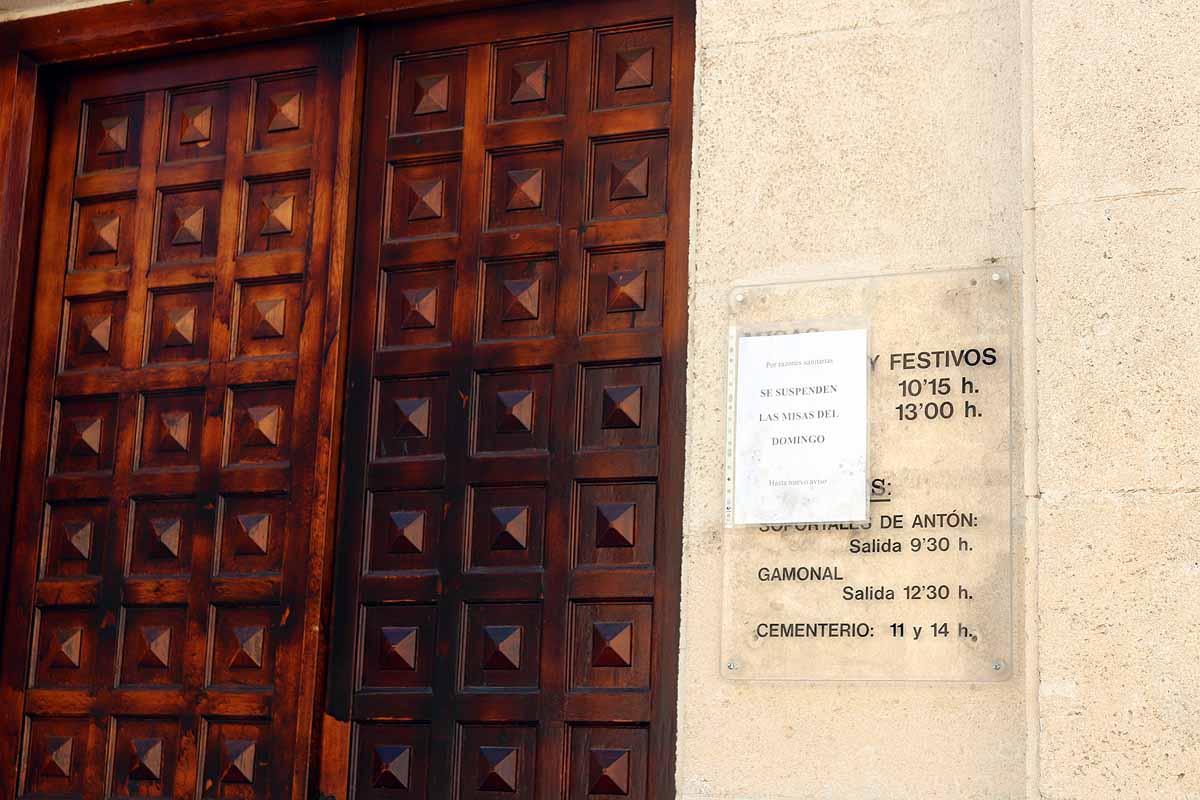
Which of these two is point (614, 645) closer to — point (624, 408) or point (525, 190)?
point (624, 408)

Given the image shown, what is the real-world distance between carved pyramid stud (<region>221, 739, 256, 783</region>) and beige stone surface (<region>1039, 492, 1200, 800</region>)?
2.87 m

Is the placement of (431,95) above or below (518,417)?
above

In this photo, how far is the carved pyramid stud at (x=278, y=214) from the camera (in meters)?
6.52

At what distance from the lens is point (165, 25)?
6734 mm

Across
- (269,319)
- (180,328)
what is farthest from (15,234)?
(269,319)

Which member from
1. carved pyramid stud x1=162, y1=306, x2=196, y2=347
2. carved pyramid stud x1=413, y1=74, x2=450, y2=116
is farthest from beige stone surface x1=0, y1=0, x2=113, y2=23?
carved pyramid stud x1=413, y1=74, x2=450, y2=116

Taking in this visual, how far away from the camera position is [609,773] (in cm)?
559

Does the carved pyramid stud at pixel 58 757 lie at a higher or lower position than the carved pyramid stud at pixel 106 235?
lower

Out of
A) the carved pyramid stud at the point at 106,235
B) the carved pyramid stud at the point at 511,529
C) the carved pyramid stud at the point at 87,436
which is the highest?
the carved pyramid stud at the point at 106,235

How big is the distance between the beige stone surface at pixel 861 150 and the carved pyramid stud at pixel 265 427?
5.55 ft

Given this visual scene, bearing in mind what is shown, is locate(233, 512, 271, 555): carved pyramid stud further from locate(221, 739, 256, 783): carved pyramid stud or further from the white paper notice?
the white paper notice

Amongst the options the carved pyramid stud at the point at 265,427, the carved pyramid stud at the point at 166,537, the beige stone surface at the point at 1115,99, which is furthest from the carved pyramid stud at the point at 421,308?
the beige stone surface at the point at 1115,99

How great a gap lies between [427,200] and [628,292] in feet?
2.97

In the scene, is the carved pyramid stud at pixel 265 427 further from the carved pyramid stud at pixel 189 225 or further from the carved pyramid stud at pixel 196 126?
the carved pyramid stud at pixel 196 126
